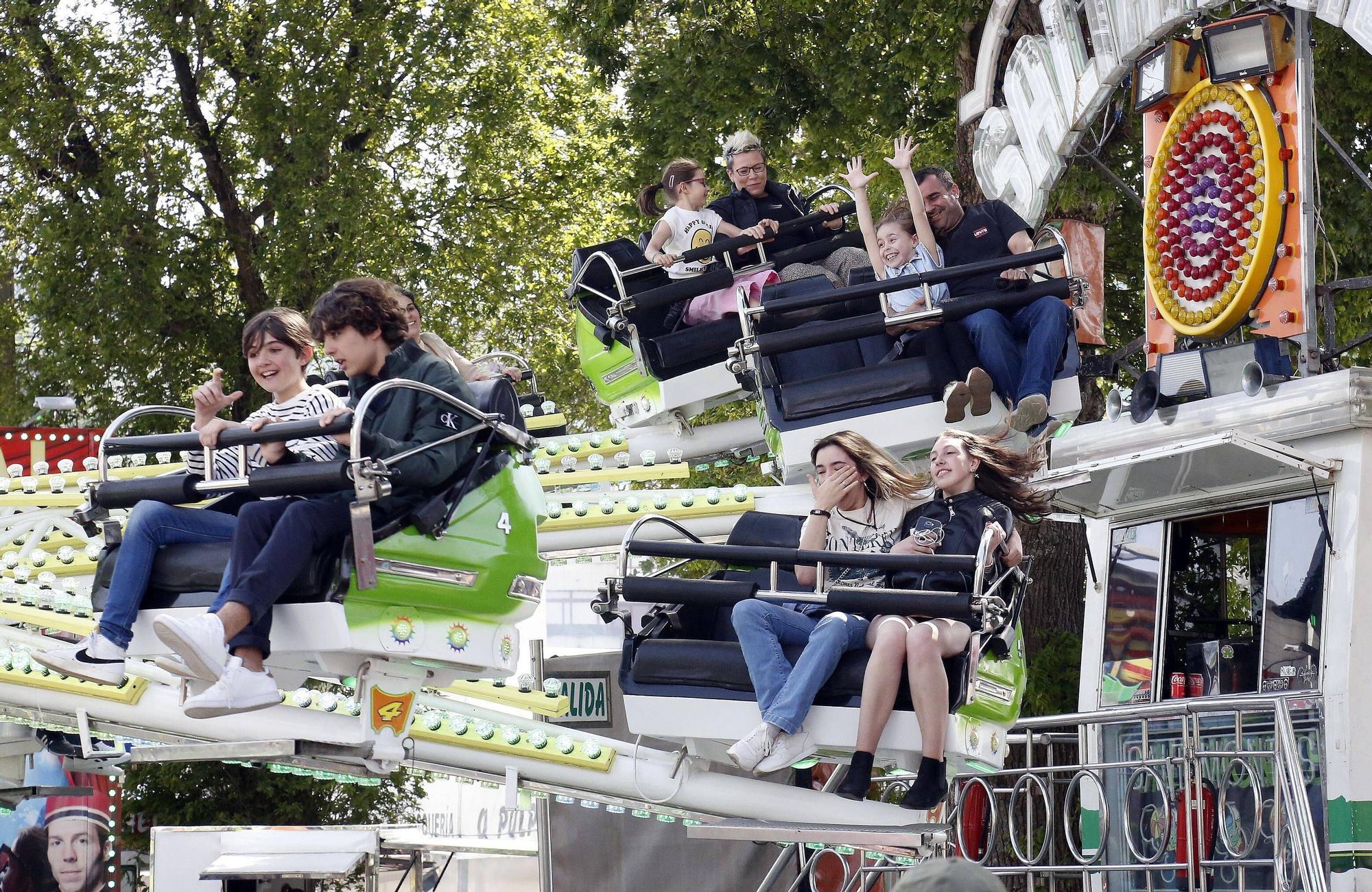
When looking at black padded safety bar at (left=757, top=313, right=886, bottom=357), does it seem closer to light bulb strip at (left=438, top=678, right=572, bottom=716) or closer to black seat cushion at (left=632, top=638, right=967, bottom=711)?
black seat cushion at (left=632, top=638, right=967, bottom=711)

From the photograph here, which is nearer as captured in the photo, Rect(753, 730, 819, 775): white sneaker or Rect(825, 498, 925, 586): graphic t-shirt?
Rect(753, 730, 819, 775): white sneaker

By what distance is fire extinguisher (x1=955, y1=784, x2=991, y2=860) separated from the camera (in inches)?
340

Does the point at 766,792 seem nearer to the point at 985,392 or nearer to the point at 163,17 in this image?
the point at 985,392

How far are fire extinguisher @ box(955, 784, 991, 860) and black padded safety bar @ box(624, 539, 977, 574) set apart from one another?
2827 mm

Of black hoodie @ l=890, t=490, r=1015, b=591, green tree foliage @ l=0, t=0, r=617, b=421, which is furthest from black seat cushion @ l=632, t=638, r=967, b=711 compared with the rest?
green tree foliage @ l=0, t=0, r=617, b=421

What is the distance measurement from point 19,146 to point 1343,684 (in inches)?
517

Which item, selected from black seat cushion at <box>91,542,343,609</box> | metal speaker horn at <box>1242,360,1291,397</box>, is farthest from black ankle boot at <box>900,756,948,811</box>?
metal speaker horn at <box>1242,360,1291,397</box>

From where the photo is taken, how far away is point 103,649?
231 inches

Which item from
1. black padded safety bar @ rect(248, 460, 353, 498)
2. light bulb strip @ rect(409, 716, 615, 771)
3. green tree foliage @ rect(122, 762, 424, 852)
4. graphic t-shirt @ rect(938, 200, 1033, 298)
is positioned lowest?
light bulb strip @ rect(409, 716, 615, 771)

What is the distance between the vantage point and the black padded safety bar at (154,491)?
19.4 feet

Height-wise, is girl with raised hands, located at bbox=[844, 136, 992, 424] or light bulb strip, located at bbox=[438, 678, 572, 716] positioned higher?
girl with raised hands, located at bbox=[844, 136, 992, 424]

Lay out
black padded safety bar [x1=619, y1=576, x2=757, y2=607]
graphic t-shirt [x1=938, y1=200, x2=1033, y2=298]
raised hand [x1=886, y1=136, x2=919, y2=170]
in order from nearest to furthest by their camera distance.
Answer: black padded safety bar [x1=619, y1=576, x2=757, y2=607], raised hand [x1=886, y1=136, x2=919, y2=170], graphic t-shirt [x1=938, y1=200, x2=1033, y2=298]

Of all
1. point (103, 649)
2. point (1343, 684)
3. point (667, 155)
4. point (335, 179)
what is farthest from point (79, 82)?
point (1343, 684)

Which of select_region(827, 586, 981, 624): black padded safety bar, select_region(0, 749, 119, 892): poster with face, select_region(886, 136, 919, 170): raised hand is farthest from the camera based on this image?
select_region(0, 749, 119, 892): poster with face
